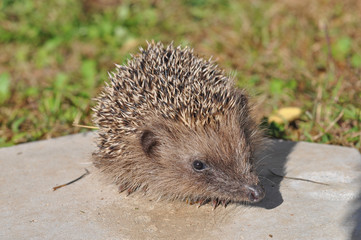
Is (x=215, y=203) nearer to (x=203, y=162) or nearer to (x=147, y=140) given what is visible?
(x=203, y=162)

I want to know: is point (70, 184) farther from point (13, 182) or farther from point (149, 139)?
point (149, 139)

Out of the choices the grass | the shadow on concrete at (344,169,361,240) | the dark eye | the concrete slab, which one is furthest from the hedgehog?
the grass

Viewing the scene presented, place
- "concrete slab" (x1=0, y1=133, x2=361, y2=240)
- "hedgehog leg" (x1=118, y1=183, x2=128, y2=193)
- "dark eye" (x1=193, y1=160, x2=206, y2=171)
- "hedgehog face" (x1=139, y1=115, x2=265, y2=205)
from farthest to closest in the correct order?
1. "hedgehog leg" (x1=118, y1=183, x2=128, y2=193)
2. "dark eye" (x1=193, y1=160, x2=206, y2=171)
3. "hedgehog face" (x1=139, y1=115, x2=265, y2=205)
4. "concrete slab" (x1=0, y1=133, x2=361, y2=240)

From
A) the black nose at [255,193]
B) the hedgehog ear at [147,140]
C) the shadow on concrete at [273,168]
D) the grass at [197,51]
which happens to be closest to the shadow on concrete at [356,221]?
the shadow on concrete at [273,168]

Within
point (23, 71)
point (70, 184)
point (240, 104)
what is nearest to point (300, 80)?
point (240, 104)

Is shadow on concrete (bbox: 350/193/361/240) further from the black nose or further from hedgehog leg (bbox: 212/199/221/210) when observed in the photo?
hedgehog leg (bbox: 212/199/221/210)

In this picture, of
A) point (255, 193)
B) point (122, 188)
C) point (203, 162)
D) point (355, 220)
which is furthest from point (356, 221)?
point (122, 188)
